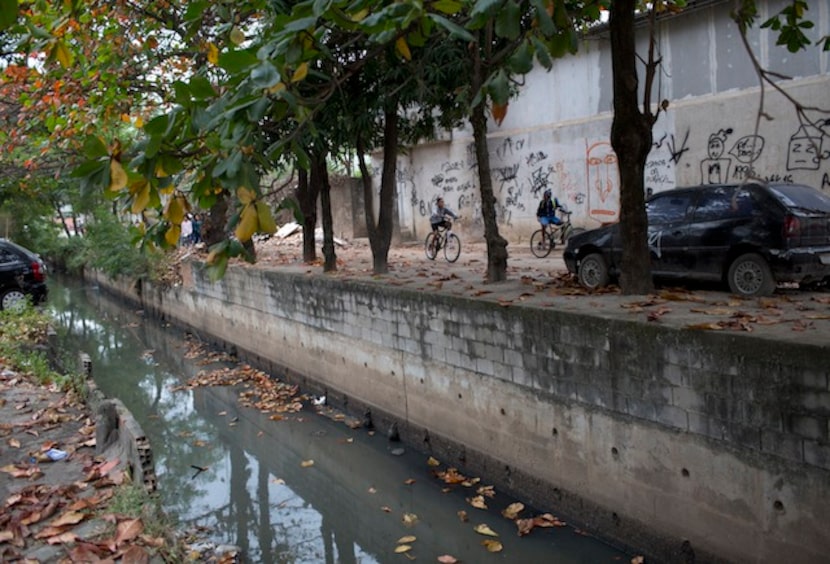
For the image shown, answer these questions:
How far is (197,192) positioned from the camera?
353 cm

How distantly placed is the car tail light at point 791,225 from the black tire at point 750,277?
405 mm

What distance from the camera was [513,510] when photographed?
25.0ft

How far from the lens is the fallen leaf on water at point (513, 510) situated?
7562mm

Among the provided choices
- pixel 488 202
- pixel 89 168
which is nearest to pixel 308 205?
pixel 488 202

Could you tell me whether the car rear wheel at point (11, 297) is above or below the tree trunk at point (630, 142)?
below

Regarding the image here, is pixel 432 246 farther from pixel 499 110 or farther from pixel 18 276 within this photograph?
pixel 499 110

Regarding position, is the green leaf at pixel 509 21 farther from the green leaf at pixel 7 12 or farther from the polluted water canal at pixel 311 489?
the polluted water canal at pixel 311 489

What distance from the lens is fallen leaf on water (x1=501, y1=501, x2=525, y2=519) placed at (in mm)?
7562

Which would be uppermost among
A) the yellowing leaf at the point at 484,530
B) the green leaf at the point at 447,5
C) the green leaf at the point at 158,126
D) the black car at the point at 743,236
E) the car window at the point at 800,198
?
the green leaf at the point at 447,5

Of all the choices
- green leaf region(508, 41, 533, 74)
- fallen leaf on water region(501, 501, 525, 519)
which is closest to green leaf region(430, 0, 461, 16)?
green leaf region(508, 41, 533, 74)

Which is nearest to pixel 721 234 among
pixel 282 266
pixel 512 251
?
pixel 512 251

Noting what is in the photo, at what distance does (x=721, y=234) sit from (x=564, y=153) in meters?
9.15

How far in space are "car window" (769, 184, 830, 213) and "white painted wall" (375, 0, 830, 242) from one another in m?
2.82

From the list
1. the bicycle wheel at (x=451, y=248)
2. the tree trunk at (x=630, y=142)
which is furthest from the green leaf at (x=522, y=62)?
the bicycle wheel at (x=451, y=248)
